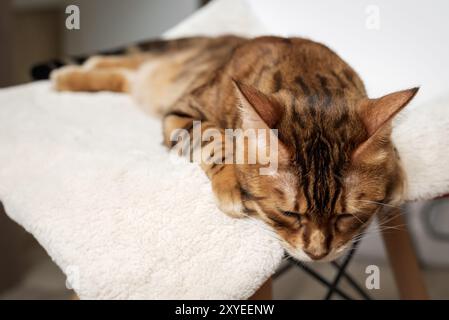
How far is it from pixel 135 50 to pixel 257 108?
1.11 meters

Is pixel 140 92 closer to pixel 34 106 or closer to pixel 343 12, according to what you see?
pixel 34 106

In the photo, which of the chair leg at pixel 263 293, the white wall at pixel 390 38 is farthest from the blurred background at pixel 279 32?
the chair leg at pixel 263 293

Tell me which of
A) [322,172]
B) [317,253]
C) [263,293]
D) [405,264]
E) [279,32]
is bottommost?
[405,264]

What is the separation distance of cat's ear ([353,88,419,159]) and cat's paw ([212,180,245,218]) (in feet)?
0.61

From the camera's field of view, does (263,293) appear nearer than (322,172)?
No

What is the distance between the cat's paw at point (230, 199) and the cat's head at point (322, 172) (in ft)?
0.09

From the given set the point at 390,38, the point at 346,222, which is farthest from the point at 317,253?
the point at 390,38

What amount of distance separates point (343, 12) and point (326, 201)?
0.39 metres

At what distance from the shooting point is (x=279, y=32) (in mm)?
1124

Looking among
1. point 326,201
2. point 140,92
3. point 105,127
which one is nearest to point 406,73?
point 326,201

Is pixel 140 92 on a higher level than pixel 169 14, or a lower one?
lower

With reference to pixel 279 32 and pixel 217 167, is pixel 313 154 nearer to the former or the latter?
pixel 217 167

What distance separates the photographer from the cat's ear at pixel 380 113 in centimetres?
70
